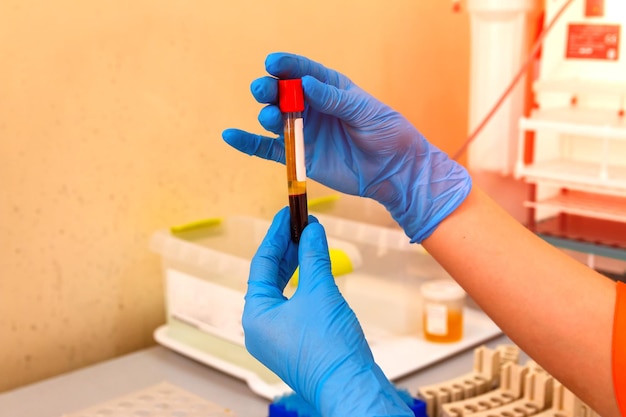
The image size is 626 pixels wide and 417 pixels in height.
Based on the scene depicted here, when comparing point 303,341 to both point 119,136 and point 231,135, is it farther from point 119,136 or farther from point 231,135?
point 119,136

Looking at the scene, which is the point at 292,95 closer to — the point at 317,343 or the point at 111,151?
the point at 317,343

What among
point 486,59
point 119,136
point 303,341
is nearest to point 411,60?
point 486,59

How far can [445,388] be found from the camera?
48.2 inches

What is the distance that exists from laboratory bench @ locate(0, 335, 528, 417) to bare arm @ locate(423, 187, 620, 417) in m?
0.38

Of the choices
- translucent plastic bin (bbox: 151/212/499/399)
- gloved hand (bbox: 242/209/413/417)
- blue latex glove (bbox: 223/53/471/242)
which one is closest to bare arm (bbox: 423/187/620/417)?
blue latex glove (bbox: 223/53/471/242)

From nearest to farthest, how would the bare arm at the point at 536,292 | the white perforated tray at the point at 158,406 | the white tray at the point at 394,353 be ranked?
the bare arm at the point at 536,292
the white perforated tray at the point at 158,406
the white tray at the point at 394,353

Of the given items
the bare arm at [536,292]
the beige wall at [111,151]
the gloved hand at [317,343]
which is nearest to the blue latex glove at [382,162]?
the bare arm at [536,292]

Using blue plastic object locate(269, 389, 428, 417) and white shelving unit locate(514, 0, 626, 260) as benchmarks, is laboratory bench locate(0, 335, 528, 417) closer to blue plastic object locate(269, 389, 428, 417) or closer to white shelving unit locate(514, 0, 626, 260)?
blue plastic object locate(269, 389, 428, 417)

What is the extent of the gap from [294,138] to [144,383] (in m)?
0.66

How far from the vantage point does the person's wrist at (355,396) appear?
0.83m

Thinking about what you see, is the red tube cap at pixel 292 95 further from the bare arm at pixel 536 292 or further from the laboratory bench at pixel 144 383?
the laboratory bench at pixel 144 383

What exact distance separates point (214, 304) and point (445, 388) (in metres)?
0.45

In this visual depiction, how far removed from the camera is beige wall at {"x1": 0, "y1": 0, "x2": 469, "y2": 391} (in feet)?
4.48

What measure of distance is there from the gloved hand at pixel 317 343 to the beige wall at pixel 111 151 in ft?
2.08
